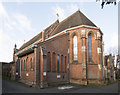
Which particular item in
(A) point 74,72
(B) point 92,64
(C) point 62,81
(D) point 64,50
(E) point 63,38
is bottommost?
(C) point 62,81

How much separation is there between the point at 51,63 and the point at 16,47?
35956mm

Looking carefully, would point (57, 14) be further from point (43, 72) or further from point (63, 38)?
point (43, 72)

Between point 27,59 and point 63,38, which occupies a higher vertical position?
point 63,38

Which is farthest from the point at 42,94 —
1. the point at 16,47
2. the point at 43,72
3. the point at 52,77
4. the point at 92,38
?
the point at 16,47

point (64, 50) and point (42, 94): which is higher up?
point (64, 50)

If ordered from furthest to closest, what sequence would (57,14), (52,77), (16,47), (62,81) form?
(16,47) → (57,14) → (62,81) → (52,77)

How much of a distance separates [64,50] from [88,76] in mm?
6338

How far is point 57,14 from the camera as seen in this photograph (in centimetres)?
3447

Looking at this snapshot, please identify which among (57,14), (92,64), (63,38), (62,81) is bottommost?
(62,81)

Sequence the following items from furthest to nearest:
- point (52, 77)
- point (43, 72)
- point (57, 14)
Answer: point (57, 14), point (52, 77), point (43, 72)

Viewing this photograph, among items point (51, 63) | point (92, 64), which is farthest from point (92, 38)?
point (51, 63)

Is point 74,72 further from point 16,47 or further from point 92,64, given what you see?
point 16,47

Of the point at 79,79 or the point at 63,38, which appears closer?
the point at 79,79

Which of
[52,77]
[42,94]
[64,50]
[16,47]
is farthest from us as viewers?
[16,47]
